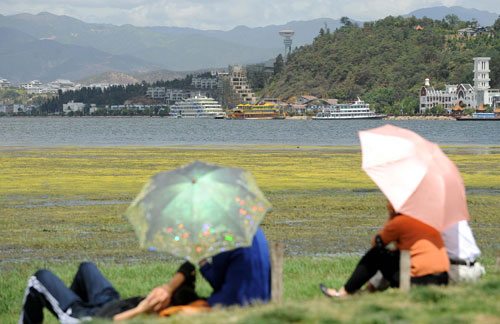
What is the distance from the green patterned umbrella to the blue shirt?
0.78ft

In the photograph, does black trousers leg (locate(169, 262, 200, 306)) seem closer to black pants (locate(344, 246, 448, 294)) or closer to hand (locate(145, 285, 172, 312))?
hand (locate(145, 285, 172, 312))

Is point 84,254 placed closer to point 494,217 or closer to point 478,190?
point 494,217

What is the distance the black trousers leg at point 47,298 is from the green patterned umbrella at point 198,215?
959mm

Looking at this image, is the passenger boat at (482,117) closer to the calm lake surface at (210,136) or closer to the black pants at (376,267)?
the calm lake surface at (210,136)

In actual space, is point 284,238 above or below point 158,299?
below

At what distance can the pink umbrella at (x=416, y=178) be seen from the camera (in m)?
7.92

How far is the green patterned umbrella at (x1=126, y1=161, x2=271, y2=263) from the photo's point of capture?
696 centimetres

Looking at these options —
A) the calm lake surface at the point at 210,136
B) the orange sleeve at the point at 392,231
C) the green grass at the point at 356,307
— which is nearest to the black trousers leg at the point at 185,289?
the green grass at the point at 356,307

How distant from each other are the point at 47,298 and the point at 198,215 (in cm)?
170

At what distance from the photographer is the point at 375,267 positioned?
8.19m

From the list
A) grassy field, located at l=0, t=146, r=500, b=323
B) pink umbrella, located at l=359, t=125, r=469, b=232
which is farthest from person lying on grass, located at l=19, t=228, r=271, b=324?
pink umbrella, located at l=359, t=125, r=469, b=232

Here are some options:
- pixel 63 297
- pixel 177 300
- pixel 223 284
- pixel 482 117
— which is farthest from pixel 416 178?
pixel 482 117

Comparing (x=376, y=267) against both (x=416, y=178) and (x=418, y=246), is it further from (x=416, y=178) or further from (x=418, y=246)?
(x=416, y=178)


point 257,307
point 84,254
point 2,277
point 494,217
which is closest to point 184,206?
point 257,307
